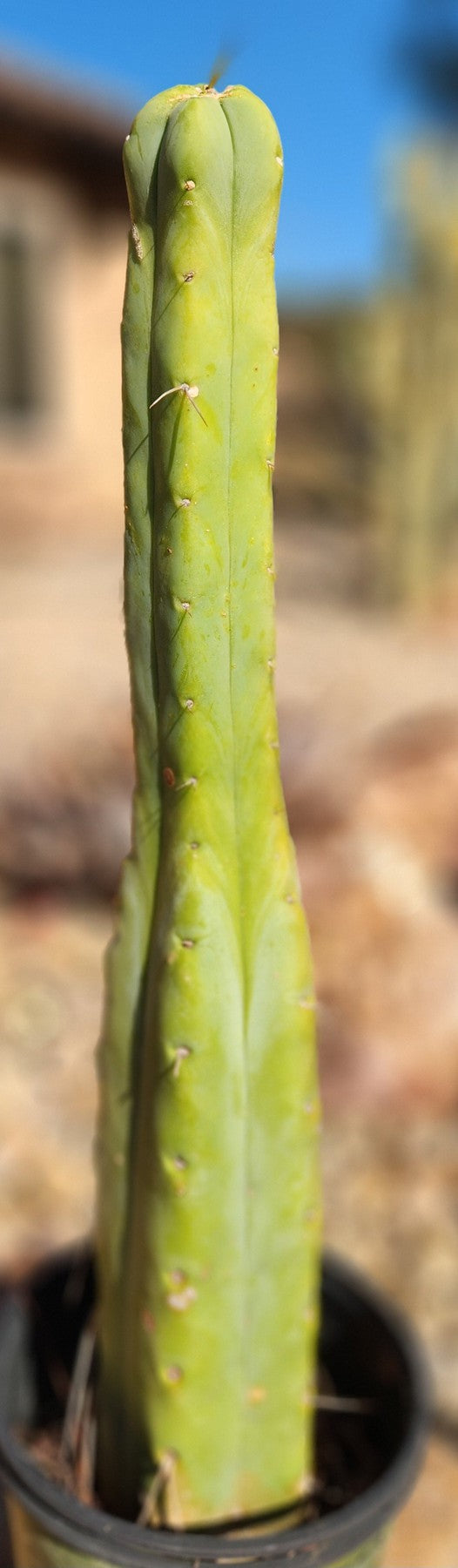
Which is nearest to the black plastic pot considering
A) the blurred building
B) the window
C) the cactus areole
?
the cactus areole

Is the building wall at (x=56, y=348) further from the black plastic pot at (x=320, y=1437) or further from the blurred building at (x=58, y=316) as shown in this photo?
the black plastic pot at (x=320, y=1437)

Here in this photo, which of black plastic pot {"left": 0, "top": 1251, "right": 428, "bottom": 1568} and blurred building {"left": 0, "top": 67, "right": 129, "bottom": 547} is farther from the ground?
blurred building {"left": 0, "top": 67, "right": 129, "bottom": 547}

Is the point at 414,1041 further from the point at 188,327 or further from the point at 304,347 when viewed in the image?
the point at 304,347

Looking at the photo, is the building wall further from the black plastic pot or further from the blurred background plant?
the black plastic pot

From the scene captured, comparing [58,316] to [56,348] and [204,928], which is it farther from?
[204,928]

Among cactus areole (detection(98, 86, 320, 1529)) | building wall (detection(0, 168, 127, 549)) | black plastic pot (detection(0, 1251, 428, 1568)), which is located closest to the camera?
cactus areole (detection(98, 86, 320, 1529))

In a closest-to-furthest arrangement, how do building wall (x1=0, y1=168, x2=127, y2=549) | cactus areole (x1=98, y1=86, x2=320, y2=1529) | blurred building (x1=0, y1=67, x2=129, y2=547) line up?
cactus areole (x1=98, y1=86, x2=320, y2=1529), blurred building (x1=0, y1=67, x2=129, y2=547), building wall (x1=0, y1=168, x2=127, y2=549)

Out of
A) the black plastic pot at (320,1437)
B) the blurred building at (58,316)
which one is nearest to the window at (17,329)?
A: the blurred building at (58,316)
